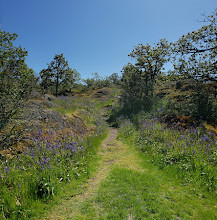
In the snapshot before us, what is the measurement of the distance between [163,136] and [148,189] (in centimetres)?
496

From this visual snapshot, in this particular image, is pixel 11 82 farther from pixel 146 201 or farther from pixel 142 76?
pixel 142 76

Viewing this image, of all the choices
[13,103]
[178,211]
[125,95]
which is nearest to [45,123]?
[13,103]

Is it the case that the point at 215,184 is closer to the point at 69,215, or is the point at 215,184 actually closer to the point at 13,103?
the point at 69,215

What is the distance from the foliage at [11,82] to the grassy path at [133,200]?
3.41 meters

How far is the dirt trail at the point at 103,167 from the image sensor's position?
4.16 metres

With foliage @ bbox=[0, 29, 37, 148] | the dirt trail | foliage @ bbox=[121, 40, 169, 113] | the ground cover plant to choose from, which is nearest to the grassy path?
the dirt trail

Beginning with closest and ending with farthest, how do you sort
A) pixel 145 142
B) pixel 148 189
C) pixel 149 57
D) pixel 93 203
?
pixel 93 203 → pixel 148 189 → pixel 145 142 → pixel 149 57

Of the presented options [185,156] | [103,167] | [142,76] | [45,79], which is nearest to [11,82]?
[103,167]

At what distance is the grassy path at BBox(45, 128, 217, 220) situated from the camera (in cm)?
403

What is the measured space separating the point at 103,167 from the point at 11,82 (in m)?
5.21

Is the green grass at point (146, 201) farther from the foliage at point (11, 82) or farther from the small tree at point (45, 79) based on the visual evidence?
the small tree at point (45, 79)

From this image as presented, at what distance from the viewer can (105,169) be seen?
22.6 feet

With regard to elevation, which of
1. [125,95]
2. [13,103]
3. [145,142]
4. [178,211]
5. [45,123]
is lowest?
[178,211]

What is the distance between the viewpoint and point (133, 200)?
4555mm
